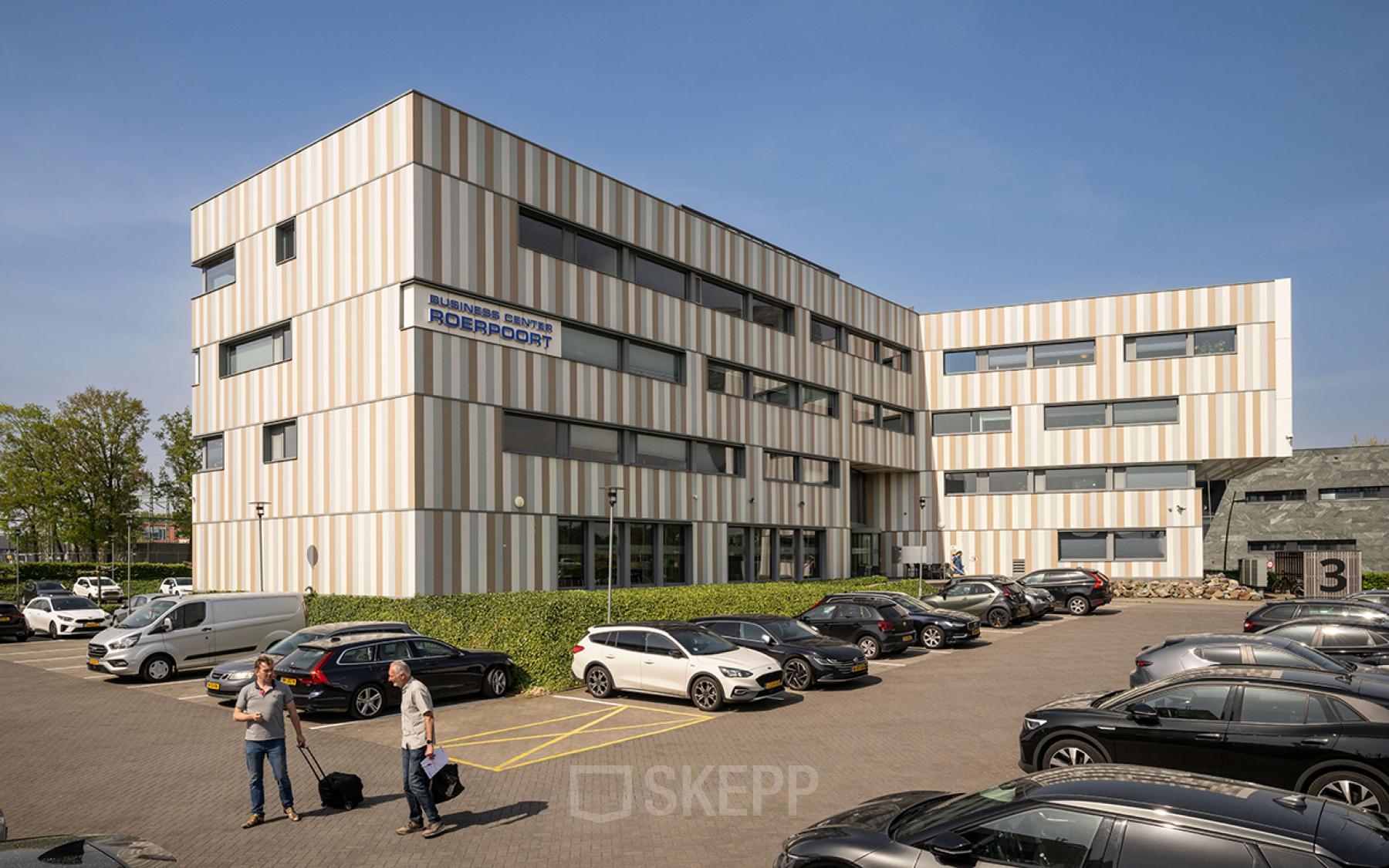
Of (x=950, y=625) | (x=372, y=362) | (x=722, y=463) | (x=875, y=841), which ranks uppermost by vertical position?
(x=372, y=362)

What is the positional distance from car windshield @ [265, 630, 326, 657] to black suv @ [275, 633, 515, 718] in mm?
1223

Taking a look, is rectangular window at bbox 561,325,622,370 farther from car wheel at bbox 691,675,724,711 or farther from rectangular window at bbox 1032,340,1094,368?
rectangular window at bbox 1032,340,1094,368

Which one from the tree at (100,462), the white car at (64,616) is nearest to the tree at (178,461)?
the tree at (100,462)

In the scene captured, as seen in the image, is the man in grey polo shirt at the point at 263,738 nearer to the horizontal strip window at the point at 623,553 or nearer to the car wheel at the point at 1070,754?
the car wheel at the point at 1070,754

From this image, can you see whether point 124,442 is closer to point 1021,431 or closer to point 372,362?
point 372,362

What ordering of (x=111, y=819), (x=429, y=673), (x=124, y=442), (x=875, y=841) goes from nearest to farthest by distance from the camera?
(x=875, y=841)
(x=111, y=819)
(x=429, y=673)
(x=124, y=442)

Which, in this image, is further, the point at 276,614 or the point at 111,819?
the point at 276,614

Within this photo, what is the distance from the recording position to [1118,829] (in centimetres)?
522

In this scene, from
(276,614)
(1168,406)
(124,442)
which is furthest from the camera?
(124,442)

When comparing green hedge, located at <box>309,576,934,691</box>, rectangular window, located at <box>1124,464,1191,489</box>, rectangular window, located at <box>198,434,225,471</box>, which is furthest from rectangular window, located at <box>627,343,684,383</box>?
rectangular window, located at <box>1124,464,1191,489</box>

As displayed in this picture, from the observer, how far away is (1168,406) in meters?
45.3

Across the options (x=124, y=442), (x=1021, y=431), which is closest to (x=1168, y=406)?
(x=1021, y=431)

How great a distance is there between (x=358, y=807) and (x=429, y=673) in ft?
23.2

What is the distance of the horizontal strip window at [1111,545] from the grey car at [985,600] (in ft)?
53.2
